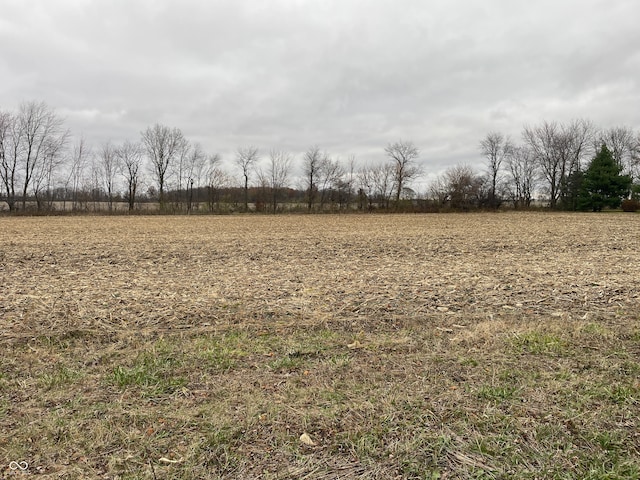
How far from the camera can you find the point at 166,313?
5789mm

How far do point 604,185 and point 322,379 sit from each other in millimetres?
65123

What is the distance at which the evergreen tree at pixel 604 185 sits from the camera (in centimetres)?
5359

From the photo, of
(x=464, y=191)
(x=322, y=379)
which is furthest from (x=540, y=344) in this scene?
(x=464, y=191)

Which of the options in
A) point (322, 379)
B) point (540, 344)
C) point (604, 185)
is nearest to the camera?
point (322, 379)

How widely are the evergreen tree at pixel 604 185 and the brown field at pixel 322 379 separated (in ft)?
189

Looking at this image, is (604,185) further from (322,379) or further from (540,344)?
(322,379)

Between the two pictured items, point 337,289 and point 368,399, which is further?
point 337,289

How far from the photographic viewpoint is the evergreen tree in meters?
53.6

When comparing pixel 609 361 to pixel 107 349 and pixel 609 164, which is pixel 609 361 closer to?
pixel 107 349

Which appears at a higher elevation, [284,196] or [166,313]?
[284,196]

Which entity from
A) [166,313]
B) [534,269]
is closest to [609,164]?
[534,269]

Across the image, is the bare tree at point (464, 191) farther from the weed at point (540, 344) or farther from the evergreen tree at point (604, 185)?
the weed at point (540, 344)

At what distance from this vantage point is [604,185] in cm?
5375

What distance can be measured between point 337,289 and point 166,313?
3186mm
